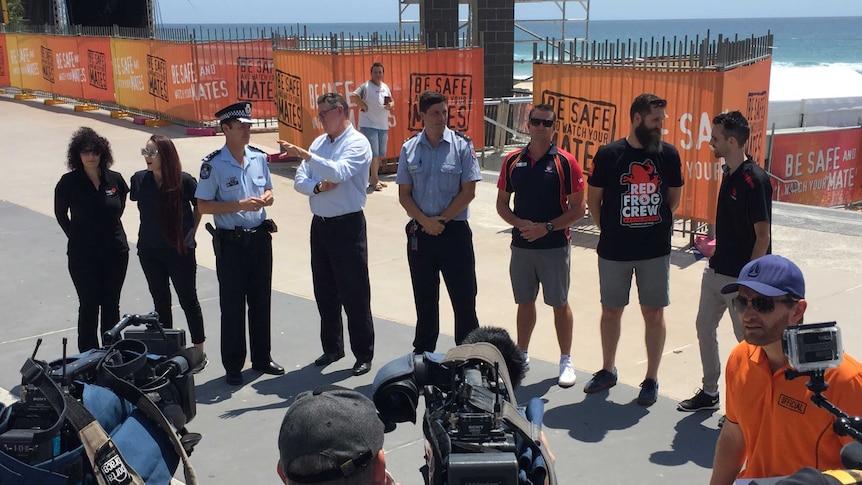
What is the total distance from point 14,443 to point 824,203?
1420 centimetres

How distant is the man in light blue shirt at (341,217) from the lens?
5.80 m

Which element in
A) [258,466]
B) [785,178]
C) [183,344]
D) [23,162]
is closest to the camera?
[183,344]

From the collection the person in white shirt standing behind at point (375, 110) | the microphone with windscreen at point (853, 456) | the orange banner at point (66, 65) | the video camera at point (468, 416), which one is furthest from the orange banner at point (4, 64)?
the microphone with windscreen at point (853, 456)

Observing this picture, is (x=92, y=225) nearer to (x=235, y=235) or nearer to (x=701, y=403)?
(x=235, y=235)

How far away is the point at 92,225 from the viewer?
5816 mm

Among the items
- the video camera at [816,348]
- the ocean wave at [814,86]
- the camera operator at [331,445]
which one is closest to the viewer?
the camera operator at [331,445]

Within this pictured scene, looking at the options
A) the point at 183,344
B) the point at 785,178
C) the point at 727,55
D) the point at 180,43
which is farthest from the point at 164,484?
the point at 180,43

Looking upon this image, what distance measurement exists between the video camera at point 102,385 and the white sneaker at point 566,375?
2853mm

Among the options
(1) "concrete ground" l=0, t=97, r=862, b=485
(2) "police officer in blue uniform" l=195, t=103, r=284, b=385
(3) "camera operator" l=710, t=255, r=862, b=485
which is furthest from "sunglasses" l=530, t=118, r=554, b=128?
(3) "camera operator" l=710, t=255, r=862, b=485

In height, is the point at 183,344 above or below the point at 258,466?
above

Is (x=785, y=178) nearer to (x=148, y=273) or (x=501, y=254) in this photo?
(x=501, y=254)

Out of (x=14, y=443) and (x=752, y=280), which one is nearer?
(x=14, y=443)

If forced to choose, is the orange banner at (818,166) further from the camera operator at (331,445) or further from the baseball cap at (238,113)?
the camera operator at (331,445)

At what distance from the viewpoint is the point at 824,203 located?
46.7ft
